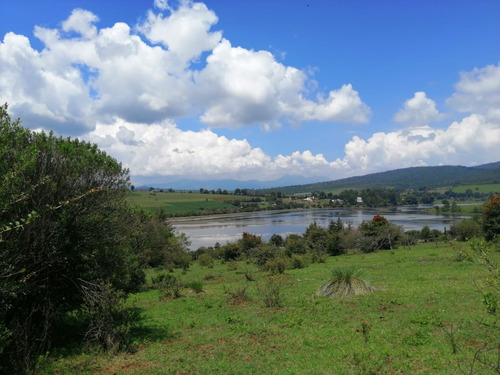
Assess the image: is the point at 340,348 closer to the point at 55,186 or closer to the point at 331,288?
the point at 331,288

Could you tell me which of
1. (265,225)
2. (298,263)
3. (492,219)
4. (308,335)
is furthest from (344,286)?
(265,225)

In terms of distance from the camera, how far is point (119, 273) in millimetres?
10836

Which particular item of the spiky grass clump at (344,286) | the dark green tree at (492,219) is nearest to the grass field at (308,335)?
the spiky grass clump at (344,286)

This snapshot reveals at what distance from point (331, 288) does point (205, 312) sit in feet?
17.1

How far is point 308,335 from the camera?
9.31 metres

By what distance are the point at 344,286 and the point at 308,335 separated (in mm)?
4866

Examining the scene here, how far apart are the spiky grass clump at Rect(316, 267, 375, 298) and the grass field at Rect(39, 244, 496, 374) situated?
434mm

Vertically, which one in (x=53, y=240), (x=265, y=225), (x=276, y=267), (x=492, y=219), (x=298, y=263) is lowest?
(x=265, y=225)

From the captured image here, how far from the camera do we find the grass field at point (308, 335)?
734cm

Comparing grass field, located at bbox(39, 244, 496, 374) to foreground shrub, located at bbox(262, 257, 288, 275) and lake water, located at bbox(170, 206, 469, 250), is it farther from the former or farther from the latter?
lake water, located at bbox(170, 206, 469, 250)

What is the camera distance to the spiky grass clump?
13.5 meters

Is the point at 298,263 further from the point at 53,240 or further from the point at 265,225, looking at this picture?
the point at 265,225

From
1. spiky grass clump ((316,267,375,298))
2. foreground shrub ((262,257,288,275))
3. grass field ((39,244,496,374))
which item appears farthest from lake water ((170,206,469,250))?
grass field ((39,244,496,374))

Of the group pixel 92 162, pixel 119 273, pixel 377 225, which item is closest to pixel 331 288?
pixel 119 273
